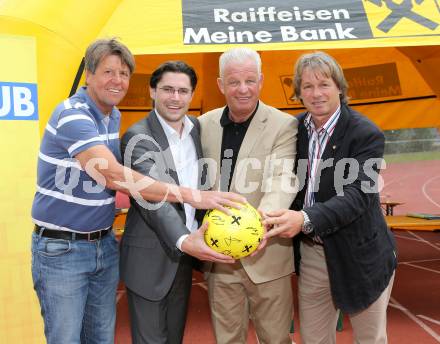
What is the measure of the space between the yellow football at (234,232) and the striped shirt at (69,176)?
67 cm

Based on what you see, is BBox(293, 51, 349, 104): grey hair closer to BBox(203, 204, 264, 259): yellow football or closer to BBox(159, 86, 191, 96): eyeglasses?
BBox(159, 86, 191, 96): eyeglasses

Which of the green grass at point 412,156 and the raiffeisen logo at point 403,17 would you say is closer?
the raiffeisen logo at point 403,17

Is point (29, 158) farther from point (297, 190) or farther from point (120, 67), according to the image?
point (297, 190)

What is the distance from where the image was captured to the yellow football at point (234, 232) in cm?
255

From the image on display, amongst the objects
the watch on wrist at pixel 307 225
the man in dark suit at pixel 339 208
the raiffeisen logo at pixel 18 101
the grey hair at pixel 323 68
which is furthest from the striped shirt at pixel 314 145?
the raiffeisen logo at pixel 18 101

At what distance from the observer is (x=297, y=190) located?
312cm

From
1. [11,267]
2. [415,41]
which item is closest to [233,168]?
[11,267]

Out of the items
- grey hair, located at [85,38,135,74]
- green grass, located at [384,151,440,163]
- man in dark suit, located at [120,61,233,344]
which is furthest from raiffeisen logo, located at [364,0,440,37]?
green grass, located at [384,151,440,163]

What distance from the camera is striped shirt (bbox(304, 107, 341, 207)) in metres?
3.02

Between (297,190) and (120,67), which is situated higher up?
(120,67)

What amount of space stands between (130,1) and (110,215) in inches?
86.6

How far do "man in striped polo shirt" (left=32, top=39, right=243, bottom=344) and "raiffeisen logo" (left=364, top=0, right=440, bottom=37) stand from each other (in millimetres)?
2484

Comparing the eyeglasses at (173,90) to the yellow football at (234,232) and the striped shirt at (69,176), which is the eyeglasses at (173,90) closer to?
the striped shirt at (69,176)

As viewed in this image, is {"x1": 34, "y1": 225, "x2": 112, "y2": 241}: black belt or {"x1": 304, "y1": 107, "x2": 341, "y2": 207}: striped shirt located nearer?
{"x1": 34, "y1": 225, "x2": 112, "y2": 241}: black belt
